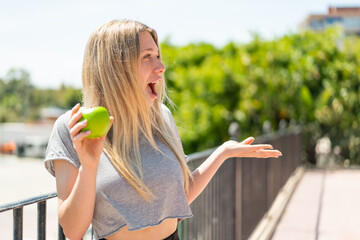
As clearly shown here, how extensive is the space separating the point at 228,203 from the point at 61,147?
8.85 ft

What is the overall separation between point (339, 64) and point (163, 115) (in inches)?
499

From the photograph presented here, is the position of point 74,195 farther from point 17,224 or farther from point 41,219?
point 41,219

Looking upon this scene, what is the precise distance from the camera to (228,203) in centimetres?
390

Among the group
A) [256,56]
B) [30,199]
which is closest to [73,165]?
[30,199]

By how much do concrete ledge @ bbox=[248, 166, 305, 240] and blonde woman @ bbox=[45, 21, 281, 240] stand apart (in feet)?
10.9

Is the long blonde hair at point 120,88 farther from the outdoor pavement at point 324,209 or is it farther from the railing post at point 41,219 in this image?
the outdoor pavement at point 324,209

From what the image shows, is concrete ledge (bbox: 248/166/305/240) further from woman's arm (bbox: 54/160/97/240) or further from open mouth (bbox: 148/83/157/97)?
woman's arm (bbox: 54/160/97/240)

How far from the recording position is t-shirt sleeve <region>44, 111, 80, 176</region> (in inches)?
56.0

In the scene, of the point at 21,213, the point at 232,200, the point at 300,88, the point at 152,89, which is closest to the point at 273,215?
the point at 232,200

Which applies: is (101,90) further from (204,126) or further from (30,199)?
(204,126)

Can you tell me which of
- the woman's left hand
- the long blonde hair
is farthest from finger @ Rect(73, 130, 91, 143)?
the woman's left hand

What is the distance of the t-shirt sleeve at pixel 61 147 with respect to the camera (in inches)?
56.0

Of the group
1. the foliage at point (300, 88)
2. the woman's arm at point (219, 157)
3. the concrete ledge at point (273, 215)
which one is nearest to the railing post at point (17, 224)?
the woman's arm at point (219, 157)

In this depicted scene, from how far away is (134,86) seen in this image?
5.33ft
